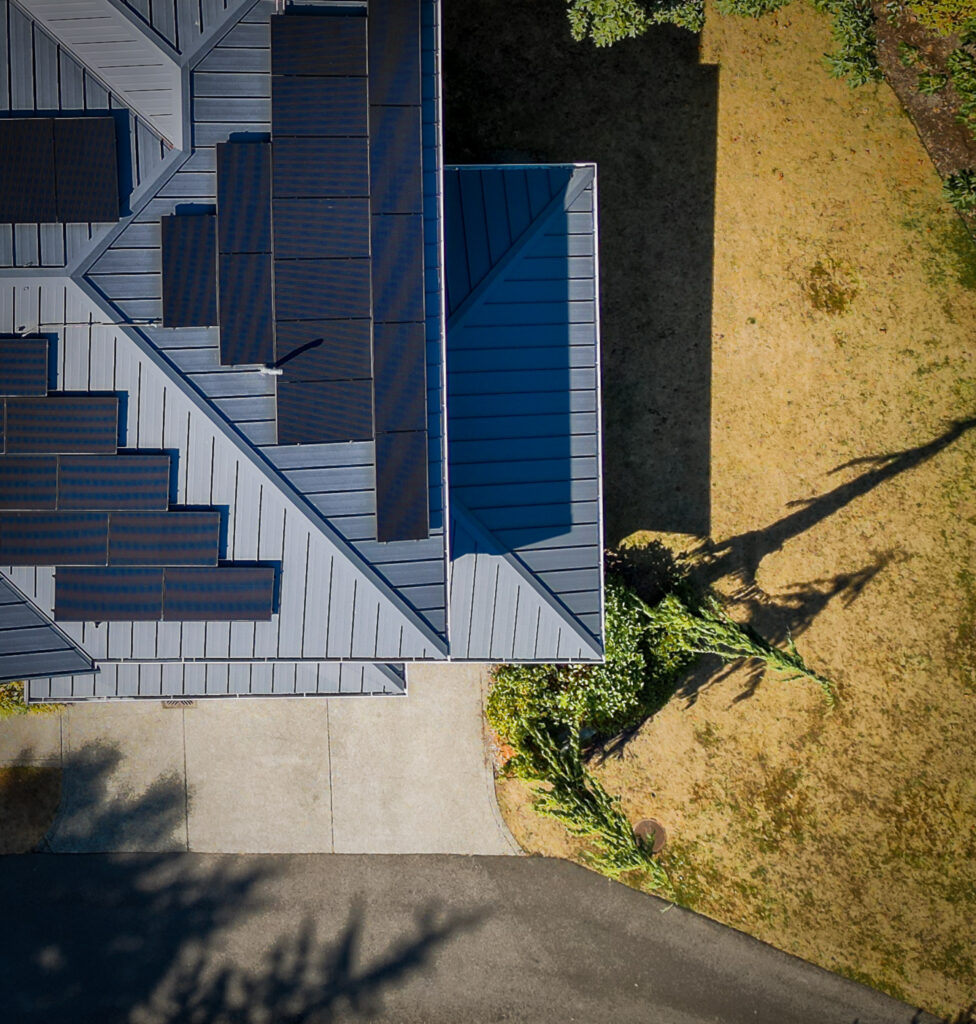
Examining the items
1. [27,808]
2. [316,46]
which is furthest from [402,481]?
[27,808]

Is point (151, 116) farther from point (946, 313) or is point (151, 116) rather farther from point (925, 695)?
point (925, 695)

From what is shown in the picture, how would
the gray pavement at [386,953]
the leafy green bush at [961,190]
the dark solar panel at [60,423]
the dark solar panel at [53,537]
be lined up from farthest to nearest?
the gray pavement at [386,953] < the leafy green bush at [961,190] < the dark solar panel at [53,537] < the dark solar panel at [60,423]

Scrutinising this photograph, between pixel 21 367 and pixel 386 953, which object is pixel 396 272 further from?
pixel 386 953

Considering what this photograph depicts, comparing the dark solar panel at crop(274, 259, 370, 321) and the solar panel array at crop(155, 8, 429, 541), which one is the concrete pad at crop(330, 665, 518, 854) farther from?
the dark solar panel at crop(274, 259, 370, 321)

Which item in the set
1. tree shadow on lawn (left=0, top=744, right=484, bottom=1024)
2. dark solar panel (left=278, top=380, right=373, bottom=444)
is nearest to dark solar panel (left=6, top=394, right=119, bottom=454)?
dark solar panel (left=278, top=380, right=373, bottom=444)

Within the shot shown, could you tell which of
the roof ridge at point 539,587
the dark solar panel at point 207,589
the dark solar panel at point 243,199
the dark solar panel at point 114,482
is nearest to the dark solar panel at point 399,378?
the dark solar panel at point 243,199

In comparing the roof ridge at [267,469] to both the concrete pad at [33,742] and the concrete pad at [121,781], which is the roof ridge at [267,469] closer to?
the concrete pad at [121,781]
